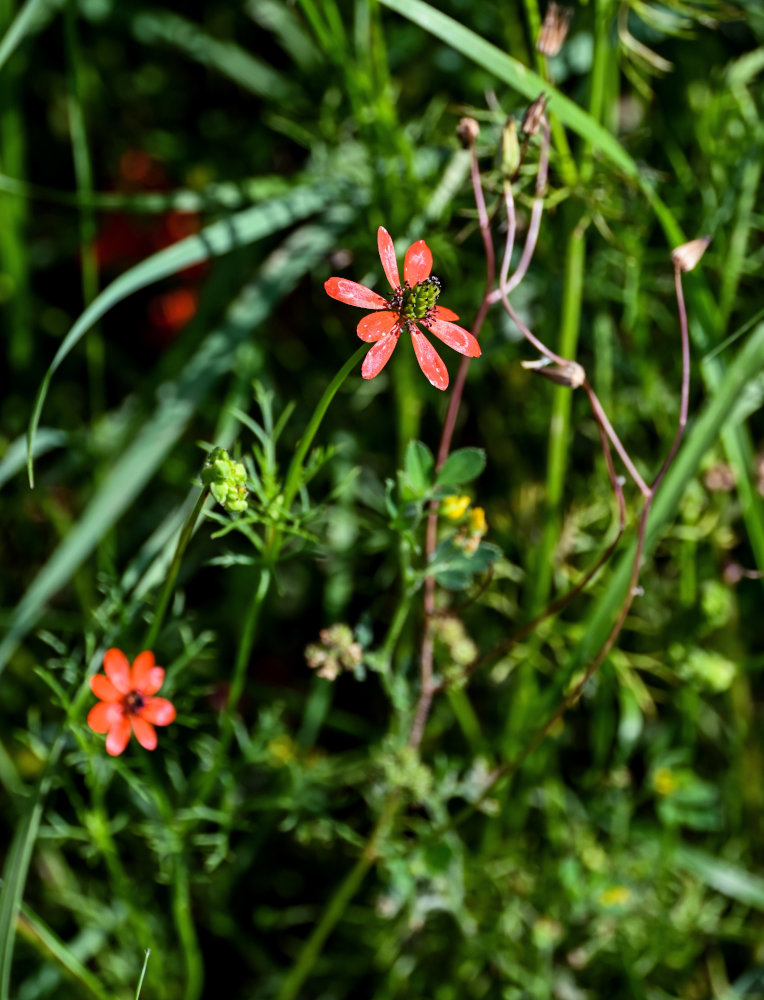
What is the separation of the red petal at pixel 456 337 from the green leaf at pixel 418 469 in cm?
A: 16

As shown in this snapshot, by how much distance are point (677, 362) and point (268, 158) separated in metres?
0.95

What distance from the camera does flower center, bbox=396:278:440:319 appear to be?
3.06 feet

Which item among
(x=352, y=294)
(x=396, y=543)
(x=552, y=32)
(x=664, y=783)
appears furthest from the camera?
(x=664, y=783)

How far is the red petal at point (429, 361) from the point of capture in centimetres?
89

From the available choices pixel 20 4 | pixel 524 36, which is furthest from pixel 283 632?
pixel 20 4

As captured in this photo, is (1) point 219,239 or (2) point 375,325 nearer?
(2) point 375,325

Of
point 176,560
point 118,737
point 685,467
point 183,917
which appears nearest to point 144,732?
point 118,737

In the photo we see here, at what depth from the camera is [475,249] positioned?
1690 mm

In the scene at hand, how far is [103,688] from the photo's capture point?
1.09 metres

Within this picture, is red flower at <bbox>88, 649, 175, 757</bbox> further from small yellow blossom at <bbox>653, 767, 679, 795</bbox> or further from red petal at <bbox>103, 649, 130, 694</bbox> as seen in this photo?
small yellow blossom at <bbox>653, 767, 679, 795</bbox>

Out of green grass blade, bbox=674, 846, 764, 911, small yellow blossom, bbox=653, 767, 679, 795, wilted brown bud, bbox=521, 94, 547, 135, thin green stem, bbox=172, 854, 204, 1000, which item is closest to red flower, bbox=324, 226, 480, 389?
wilted brown bud, bbox=521, 94, 547, 135

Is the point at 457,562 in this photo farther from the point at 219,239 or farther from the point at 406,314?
the point at 219,239


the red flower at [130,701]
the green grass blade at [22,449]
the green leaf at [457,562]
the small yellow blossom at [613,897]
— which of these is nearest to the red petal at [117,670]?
the red flower at [130,701]

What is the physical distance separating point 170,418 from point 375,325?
2.63 feet
